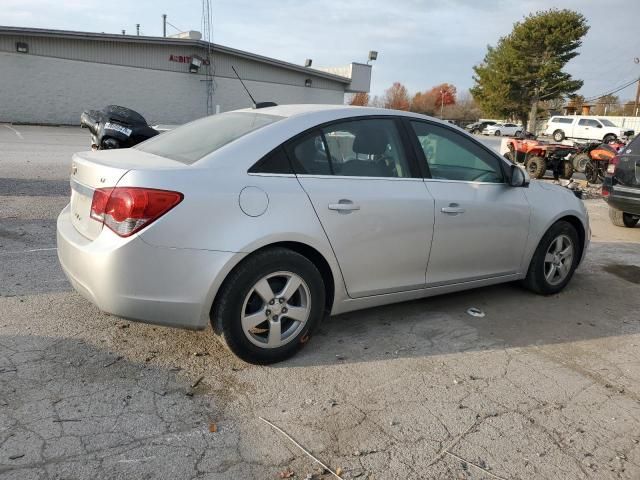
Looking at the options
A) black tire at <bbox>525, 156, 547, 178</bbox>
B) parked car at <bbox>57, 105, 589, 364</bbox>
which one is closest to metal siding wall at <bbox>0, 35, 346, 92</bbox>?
black tire at <bbox>525, 156, 547, 178</bbox>

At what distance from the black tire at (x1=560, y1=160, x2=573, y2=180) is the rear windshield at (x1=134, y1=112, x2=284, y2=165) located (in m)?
13.2

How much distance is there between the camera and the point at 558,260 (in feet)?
16.6

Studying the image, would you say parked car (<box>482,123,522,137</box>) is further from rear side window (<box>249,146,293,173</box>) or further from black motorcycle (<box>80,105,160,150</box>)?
rear side window (<box>249,146,293,173</box>)

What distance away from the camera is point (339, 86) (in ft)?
123

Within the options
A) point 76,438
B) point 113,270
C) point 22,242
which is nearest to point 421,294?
point 113,270

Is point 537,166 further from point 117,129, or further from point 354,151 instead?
point 354,151

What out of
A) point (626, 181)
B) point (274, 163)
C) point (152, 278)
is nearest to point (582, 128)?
point (626, 181)

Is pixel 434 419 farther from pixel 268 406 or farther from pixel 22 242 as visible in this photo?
pixel 22 242

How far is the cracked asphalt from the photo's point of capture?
2562 millimetres

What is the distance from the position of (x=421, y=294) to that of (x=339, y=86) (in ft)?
115

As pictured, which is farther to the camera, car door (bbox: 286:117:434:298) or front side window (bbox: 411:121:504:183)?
front side window (bbox: 411:121:504:183)

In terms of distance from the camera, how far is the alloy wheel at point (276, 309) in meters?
3.28

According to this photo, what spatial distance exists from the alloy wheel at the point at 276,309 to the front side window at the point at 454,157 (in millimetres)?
1444

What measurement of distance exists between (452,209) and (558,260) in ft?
5.28
